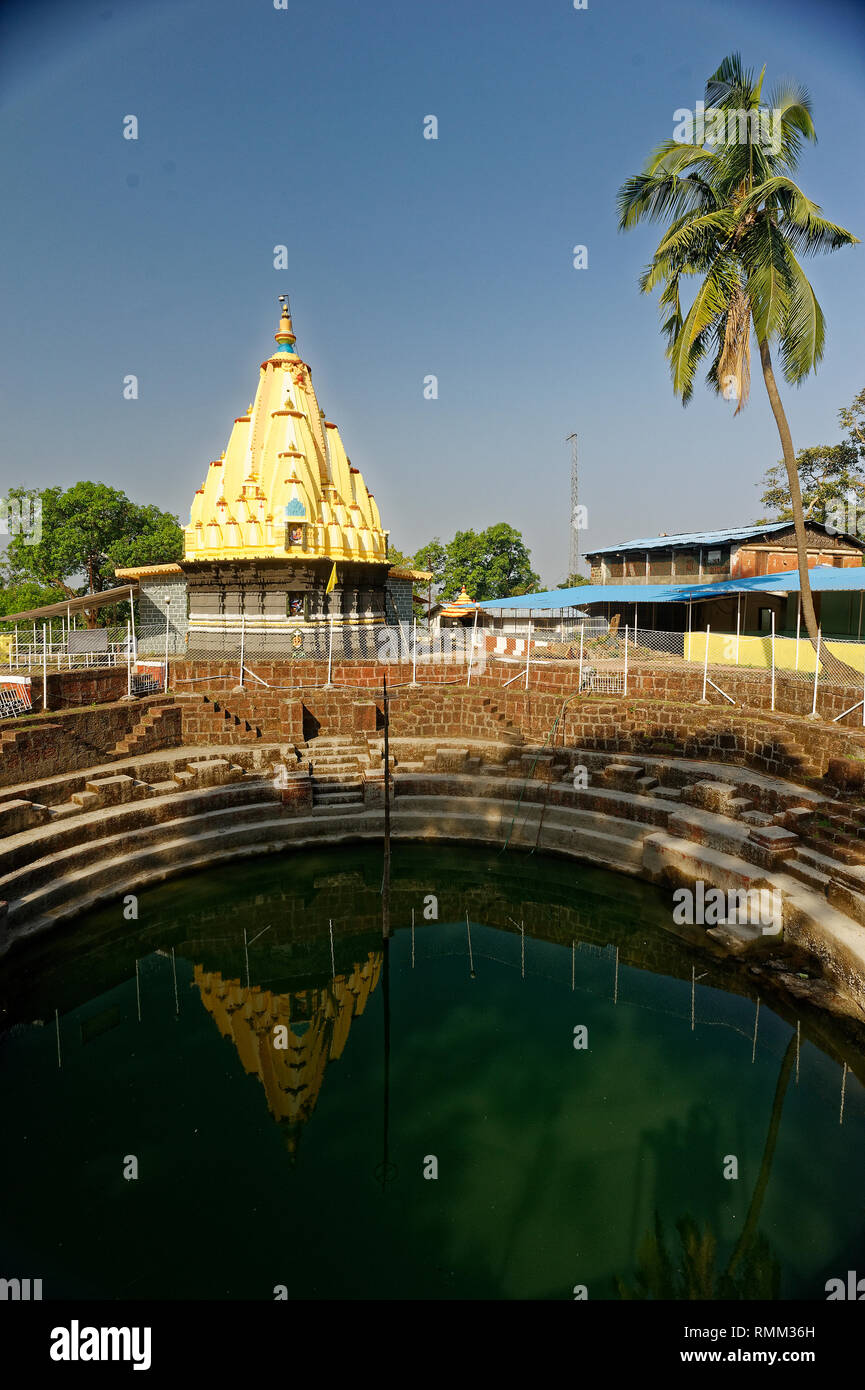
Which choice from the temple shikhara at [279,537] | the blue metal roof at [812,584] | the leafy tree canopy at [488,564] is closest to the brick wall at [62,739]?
the temple shikhara at [279,537]

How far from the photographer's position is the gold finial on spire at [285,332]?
2278 centimetres

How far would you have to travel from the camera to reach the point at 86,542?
41.2 metres

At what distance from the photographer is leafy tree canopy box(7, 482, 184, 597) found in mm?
41062

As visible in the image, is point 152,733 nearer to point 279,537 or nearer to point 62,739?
point 62,739

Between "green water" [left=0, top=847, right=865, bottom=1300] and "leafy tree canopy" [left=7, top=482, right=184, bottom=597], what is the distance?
36806 millimetres

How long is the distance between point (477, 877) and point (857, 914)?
5.73 metres

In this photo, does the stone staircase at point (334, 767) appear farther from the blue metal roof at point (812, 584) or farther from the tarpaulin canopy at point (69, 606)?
the blue metal roof at point (812, 584)

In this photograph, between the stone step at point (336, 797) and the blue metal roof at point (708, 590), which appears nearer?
the stone step at point (336, 797)

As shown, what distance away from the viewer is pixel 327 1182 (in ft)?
18.4

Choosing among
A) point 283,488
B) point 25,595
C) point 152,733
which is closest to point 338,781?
point 152,733

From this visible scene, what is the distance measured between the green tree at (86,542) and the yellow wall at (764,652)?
3511 cm

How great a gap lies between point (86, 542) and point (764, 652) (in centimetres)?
3955
